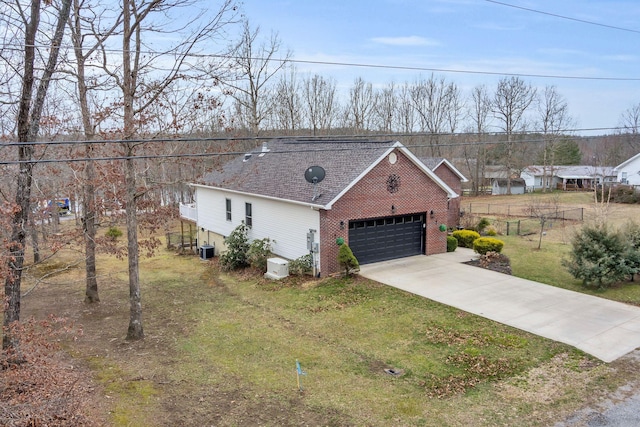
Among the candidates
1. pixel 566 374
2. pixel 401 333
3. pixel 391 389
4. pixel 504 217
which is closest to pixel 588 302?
pixel 566 374

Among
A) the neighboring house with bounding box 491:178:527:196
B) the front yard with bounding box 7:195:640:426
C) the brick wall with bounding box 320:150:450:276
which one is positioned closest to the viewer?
the front yard with bounding box 7:195:640:426

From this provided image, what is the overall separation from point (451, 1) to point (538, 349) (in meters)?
9.02

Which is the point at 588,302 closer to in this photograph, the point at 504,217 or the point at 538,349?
the point at 538,349

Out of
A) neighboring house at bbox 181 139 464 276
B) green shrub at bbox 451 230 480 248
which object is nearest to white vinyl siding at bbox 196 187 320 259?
neighboring house at bbox 181 139 464 276

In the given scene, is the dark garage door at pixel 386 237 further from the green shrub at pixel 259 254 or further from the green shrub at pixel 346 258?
the green shrub at pixel 259 254

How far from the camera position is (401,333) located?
12.0 meters

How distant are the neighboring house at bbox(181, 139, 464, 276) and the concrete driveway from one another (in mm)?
1324

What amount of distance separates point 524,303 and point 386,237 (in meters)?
6.59

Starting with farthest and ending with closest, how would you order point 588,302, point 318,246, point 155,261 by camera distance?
1. point 155,261
2. point 318,246
3. point 588,302

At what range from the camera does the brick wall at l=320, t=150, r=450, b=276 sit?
17.3 metres

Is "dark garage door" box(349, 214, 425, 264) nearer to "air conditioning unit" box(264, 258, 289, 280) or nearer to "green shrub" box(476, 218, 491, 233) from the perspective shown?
"air conditioning unit" box(264, 258, 289, 280)

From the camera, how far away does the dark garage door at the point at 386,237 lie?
724 inches

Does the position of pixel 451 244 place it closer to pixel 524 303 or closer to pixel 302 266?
pixel 524 303

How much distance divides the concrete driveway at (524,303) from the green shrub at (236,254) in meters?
5.57
